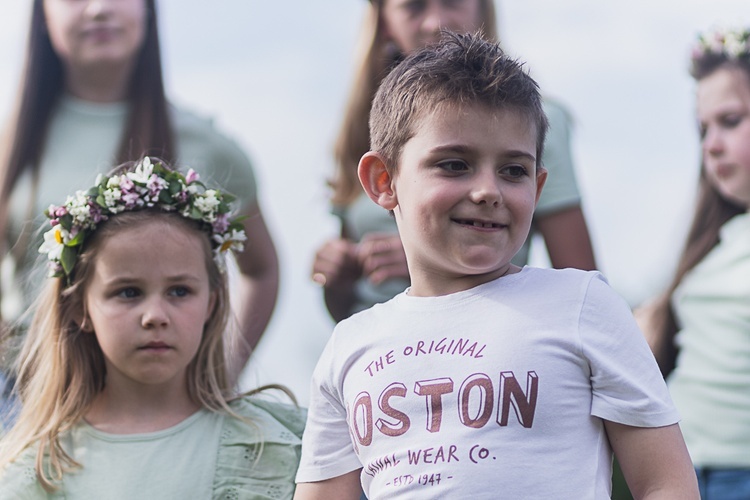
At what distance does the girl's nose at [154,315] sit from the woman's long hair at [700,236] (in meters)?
2.33

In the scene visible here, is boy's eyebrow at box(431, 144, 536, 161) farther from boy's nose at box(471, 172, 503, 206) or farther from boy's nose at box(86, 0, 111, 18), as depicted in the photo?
boy's nose at box(86, 0, 111, 18)

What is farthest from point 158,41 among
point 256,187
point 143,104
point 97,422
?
point 97,422

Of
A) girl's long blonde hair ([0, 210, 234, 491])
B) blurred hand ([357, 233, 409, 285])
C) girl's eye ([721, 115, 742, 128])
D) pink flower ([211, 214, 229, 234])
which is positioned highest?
girl's eye ([721, 115, 742, 128])

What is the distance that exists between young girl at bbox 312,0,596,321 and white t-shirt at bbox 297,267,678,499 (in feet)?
3.75

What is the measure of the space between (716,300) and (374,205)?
1.53 metres

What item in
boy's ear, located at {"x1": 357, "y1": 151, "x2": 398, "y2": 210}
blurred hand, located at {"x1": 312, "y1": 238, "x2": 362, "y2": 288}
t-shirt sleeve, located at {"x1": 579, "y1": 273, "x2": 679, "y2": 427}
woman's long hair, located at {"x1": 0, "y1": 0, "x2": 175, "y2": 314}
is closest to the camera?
t-shirt sleeve, located at {"x1": 579, "y1": 273, "x2": 679, "y2": 427}

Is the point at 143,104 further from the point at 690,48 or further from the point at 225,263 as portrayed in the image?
the point at 690,48

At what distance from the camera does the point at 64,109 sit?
14.5ft

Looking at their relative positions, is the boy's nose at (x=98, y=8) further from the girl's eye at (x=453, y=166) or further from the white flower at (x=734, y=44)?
the white flower at (x=734, y=44)

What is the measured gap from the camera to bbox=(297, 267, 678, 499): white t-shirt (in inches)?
95.3

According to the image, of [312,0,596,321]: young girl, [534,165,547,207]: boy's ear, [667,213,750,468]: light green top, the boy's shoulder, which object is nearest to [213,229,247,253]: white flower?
[312,0,596,321]: young girl

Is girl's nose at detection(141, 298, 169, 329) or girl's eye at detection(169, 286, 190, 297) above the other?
girl's eye at detection(169, 286, 190, 297)

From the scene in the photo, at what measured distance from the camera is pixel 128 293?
358 cm

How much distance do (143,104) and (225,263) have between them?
0.85 m
